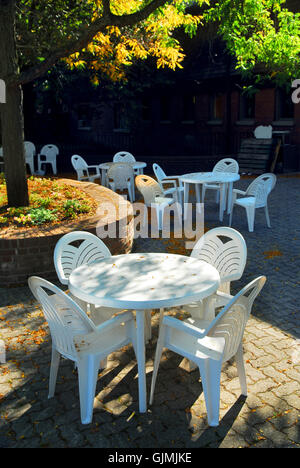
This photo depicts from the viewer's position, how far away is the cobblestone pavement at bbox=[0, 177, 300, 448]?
132 inches

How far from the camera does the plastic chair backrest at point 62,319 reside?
137 inches

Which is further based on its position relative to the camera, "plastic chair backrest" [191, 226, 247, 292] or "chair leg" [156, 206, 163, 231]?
"chair leg" [156, 206, 163, 231]

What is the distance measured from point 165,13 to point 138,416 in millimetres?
8829

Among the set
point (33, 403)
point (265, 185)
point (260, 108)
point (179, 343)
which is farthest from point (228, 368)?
point (260, 108)

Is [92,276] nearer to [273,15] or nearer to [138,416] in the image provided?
[138,416]

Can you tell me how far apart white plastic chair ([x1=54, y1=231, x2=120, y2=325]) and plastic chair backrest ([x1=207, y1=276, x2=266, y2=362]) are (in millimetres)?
1364

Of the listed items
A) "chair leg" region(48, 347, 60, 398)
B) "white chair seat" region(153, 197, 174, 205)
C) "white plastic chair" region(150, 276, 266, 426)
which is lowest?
"chair leg" region(48, 347, 60, 398)

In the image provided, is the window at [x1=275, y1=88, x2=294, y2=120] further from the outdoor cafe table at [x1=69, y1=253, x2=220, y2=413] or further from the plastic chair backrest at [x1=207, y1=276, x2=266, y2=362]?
the plastic chair backrest at [x1=207, y1=276, x2=266, y2=362]

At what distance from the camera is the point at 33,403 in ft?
12.5

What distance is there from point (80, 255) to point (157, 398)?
1.69 meters

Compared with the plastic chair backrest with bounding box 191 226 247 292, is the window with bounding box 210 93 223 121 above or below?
above

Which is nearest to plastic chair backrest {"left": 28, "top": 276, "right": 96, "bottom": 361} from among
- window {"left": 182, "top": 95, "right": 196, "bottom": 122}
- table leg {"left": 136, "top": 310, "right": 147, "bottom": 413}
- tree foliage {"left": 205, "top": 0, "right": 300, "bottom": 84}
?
table leg {"left": 136, "top": 310, "right": 147, "bottom": 413}

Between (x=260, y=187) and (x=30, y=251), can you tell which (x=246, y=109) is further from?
(x=30, y=251)

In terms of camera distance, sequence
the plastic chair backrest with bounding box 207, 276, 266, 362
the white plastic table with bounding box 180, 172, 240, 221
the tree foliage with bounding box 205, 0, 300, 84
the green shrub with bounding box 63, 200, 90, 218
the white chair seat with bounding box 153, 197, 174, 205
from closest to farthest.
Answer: the plastic chair backrest with bounding box 207, 276, 266, 362
the green shrub with bounding box 63, 200, 90, 218
the white chair seat with bounding box 153, 197, 174, 205
the white plastic table with bounding box 180, 172, 240, 221
the tree foliage with bounding box 205, 0, 300, 84
